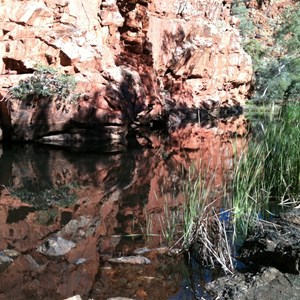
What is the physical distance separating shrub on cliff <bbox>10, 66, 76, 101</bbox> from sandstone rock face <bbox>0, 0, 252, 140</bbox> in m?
0.29

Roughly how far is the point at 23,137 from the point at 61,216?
882 centimetres

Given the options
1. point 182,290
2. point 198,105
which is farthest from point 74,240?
point 198,105

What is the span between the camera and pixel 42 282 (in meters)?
4.16

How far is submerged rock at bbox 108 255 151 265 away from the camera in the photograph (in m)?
4.57

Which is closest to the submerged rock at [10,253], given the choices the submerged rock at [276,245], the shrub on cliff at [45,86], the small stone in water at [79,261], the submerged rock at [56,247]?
the submerged rock at [56,247]

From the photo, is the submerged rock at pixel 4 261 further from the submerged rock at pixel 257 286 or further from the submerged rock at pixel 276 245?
the submerged rock at pixel 276 245

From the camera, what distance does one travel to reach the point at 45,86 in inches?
589

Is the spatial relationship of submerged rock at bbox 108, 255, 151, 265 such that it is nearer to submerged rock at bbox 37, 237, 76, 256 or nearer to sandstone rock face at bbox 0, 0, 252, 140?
submerged rock at bbox 37, 237, 76, 256

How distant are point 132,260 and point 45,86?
445 inches

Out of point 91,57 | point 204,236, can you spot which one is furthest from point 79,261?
point 91,57

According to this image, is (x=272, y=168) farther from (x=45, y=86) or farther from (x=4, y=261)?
(x=45, y=86)

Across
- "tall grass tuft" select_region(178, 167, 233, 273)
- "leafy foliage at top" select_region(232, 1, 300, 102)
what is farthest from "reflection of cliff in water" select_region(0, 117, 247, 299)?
"leafy foliage at top" select_region(232, 1, 300, 102)

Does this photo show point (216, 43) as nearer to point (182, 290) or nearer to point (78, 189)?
point (78, 189)

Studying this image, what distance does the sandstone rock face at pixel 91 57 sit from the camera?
49.0ft
